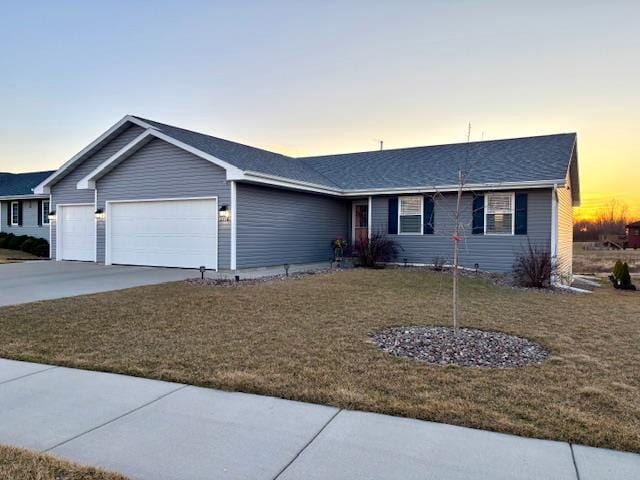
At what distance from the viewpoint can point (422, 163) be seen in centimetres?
1808

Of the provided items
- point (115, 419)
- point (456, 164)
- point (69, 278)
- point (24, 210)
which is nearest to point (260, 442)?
point (115, 419)

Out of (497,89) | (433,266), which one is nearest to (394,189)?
(433,266)

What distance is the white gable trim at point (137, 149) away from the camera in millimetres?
12984

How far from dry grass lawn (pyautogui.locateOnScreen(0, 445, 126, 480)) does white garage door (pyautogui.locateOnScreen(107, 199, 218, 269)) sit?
1105 centimetres

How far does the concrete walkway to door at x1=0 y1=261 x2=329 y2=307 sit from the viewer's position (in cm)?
989

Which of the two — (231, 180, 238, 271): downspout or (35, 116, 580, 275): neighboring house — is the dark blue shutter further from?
(231, 180, 238, 271): downspout

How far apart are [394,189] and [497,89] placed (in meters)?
4.68

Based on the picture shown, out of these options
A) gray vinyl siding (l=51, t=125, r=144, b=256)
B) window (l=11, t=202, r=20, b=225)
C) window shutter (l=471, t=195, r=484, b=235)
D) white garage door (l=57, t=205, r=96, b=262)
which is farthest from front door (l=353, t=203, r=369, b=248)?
window (l=11, t=202, r=20, b=225)

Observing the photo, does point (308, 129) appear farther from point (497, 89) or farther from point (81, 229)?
point (81, 229)

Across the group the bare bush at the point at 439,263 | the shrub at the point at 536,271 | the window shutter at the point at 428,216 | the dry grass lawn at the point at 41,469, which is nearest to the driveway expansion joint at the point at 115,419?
the dry grass lawn at the point at 41,469

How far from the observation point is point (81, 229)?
17609 millimetres

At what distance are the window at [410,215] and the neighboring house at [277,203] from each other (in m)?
0.04

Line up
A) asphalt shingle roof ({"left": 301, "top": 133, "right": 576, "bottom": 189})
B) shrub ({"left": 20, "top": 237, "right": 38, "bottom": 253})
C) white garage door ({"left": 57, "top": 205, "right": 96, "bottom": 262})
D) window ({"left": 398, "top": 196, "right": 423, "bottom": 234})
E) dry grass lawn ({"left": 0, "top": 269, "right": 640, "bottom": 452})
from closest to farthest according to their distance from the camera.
Answer: dry grass lawn ({"left": 0, "top": 269, "right": 640, "bottom": 452}), asphalt shingle roof ({"left": 301, "top": 133, "right": 576, "bottom": 189}), window ({"left": 398, "top": 196, "right": 423, "bottom": 234}), white garage door ({"left": 57, "top": 205, "right": 96, "bottom": 262}), shrub ({"left": 20, "top": 237, "right": 38, "bottom": 253})

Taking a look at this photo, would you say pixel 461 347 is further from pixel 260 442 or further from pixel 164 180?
pixel 164 180
